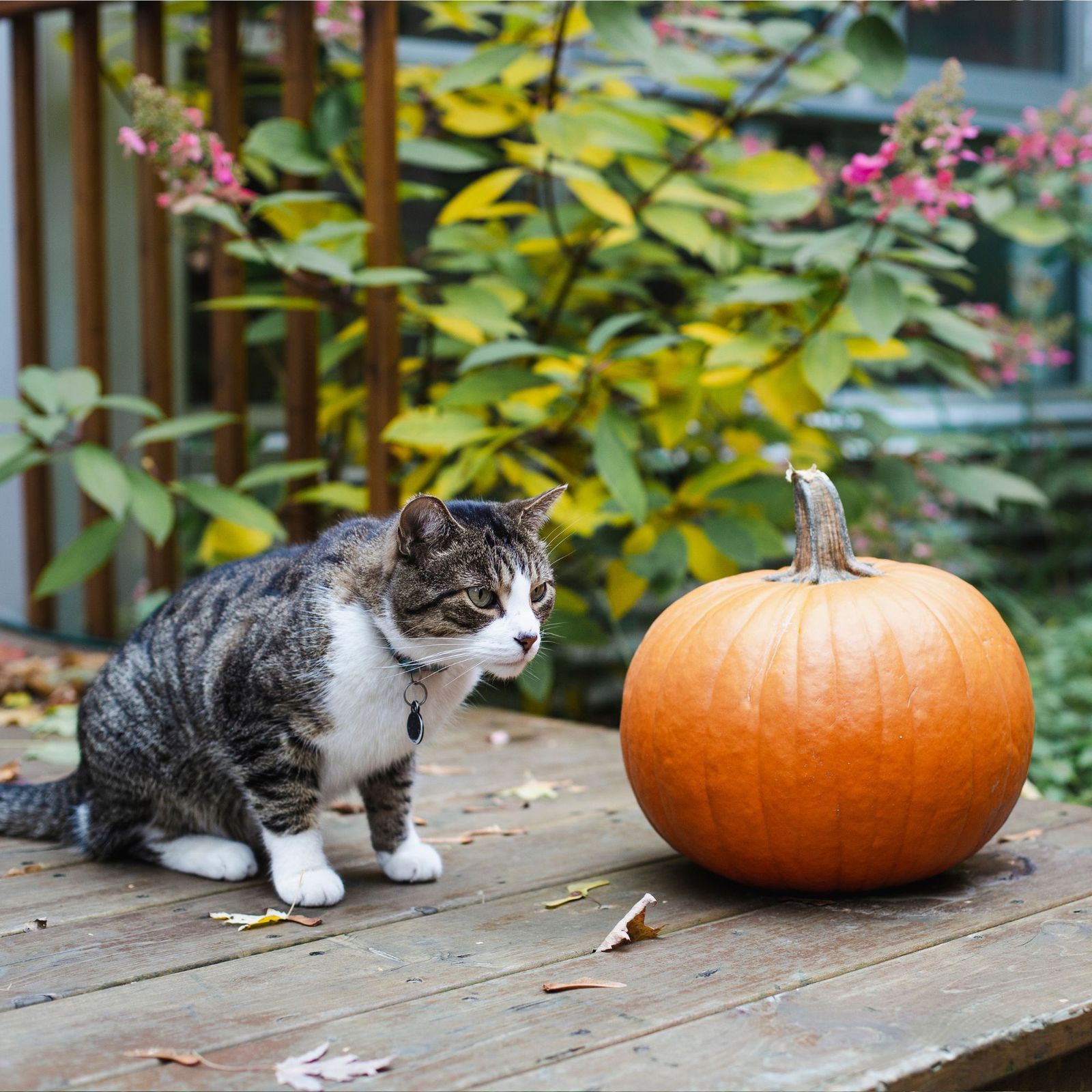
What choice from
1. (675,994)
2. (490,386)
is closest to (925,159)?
(490,386)

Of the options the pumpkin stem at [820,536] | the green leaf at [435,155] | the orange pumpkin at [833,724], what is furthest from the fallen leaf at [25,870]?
the green leaf at [435,155]

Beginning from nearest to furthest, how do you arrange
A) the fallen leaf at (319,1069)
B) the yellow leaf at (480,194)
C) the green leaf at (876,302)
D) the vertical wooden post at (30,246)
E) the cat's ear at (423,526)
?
the fallen leaf at (319,1069)
the cat's ear at (423,526)
the green leaf at (876,302)
the yellow leaf at (480,194)
the vertical wooden post at (30,246)

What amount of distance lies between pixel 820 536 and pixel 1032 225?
2.19m

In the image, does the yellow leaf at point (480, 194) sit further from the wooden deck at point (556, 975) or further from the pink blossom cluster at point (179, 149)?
the wooden deck at point (556, 975)

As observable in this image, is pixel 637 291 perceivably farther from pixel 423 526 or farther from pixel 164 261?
pixel 423 526

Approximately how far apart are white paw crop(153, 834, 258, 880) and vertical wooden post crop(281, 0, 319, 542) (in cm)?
156

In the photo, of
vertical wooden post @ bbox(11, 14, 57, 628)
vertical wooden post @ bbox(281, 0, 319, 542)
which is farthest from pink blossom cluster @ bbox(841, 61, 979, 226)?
vertical wooden post @ bbox(11, 14, 57, 628)

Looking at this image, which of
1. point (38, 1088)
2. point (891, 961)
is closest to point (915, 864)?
point (891, 961)

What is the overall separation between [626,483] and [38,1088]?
6.42 feet

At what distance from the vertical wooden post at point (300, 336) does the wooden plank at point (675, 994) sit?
1.93 meters

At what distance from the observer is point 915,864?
192cm

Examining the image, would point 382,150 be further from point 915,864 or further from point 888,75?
point 915,864

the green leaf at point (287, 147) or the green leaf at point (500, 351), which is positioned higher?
the green leaf at point (287, 147)

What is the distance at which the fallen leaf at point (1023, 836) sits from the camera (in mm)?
2252
